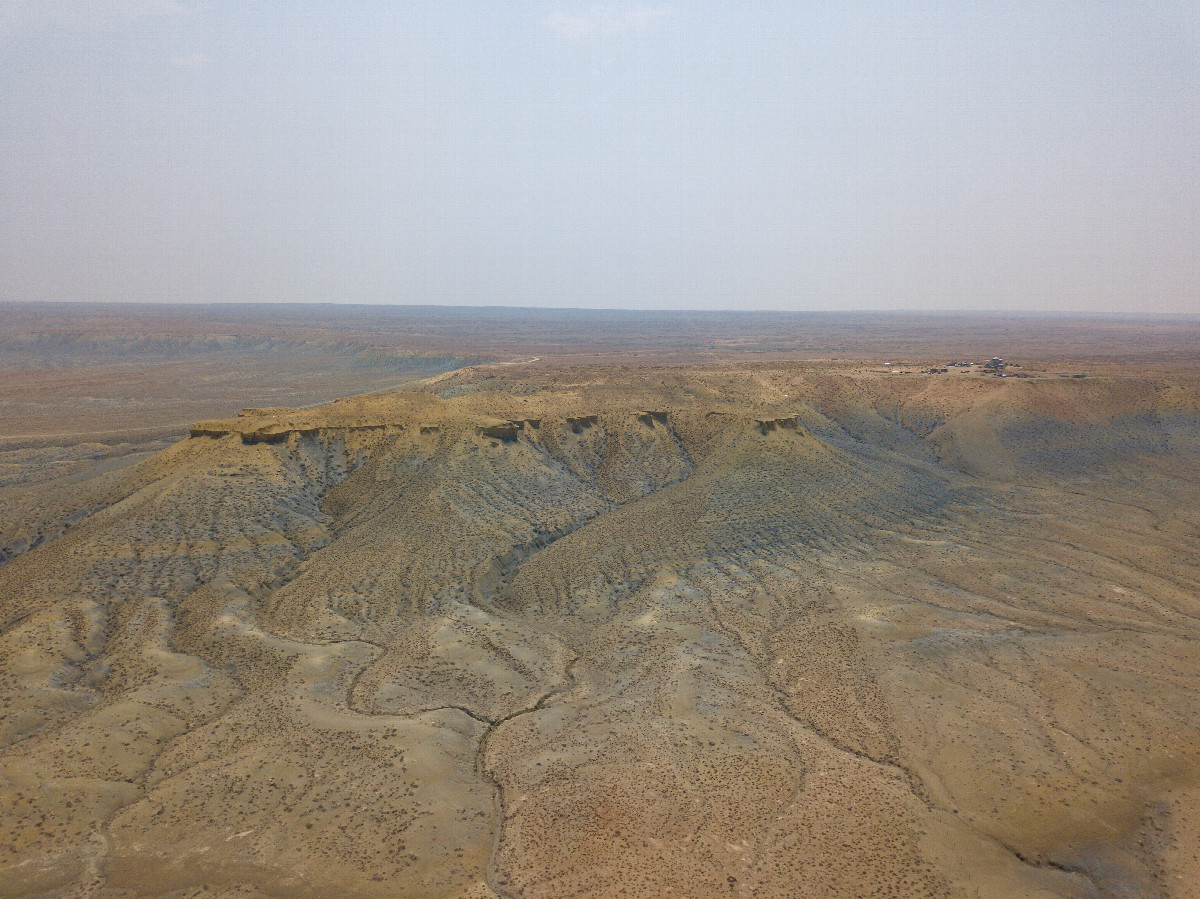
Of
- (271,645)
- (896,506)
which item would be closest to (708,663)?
(271,645)

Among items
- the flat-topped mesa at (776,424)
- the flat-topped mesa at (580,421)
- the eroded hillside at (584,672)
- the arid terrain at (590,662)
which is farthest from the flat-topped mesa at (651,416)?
the flat-topped mesa at (776,424)

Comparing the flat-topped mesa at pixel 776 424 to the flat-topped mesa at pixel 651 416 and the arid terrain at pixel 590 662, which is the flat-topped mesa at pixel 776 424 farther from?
the flat-topped mesa at pixel 651 416

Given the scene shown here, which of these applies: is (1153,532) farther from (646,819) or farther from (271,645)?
(271,645)

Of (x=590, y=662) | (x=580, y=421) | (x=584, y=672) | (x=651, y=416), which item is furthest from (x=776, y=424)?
(x=584, y=672)

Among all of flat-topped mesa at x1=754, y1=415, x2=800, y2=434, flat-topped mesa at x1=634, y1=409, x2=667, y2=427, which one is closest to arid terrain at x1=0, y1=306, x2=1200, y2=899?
flat-topped mesa at x1=754, y1=415, x2=800, y2=434

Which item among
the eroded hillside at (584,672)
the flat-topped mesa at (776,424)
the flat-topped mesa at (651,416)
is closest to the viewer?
the eroded hillside at (584,672)

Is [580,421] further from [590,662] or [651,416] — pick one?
[590,662]
